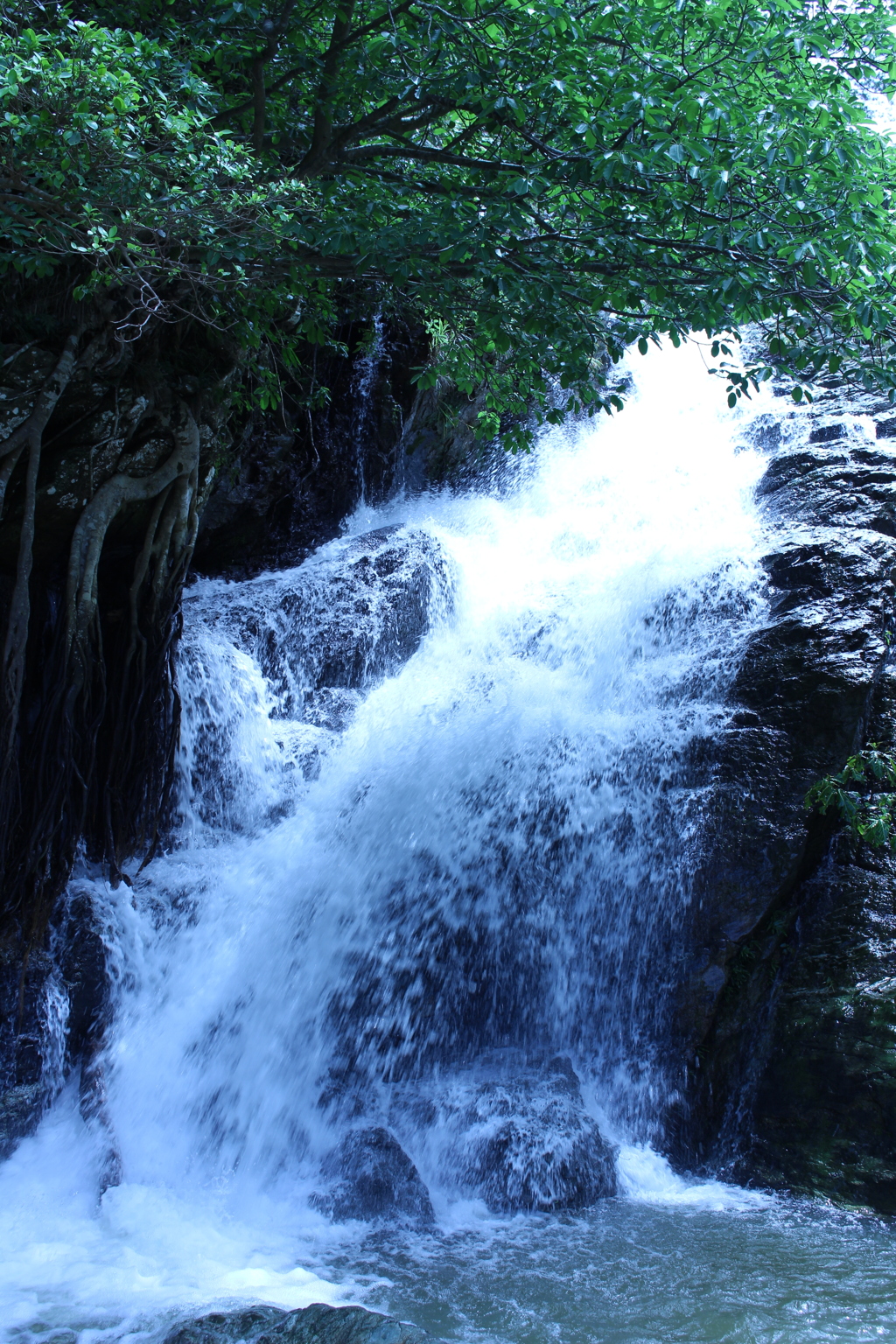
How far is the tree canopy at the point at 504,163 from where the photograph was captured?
15.9 ft

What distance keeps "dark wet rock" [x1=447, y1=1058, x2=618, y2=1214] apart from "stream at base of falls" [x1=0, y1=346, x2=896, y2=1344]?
16mm

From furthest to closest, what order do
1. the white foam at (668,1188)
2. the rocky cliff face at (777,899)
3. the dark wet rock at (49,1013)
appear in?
the rocky cliff face at (777,899), the white foam at (668,1188), the dark wet rock at (49,1013)

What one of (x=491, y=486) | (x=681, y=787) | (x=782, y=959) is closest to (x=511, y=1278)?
(x=782, y=959)

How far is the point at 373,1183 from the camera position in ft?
18.1

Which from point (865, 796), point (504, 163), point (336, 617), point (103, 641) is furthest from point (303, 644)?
point (865, 796)

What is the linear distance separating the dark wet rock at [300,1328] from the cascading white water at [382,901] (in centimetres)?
48

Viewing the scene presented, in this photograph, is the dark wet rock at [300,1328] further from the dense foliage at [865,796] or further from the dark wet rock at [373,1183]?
the dense foliage at [865,796]

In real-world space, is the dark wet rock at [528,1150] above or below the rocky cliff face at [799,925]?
below

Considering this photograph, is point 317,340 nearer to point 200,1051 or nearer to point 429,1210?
point 200,1051

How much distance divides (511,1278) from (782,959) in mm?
3156

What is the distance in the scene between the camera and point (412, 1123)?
6.06 m

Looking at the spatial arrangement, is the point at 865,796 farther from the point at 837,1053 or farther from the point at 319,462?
the point at 319,462

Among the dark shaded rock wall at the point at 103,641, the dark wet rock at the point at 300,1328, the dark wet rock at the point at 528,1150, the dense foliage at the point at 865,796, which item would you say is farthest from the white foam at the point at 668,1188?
the dark shaded rock wall at the point at 103,641

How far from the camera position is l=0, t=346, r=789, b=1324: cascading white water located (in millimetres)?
5465
